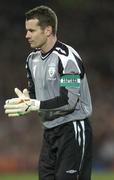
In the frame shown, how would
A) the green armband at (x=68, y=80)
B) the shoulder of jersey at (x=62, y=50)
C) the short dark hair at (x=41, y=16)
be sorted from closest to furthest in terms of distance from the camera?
the green armband at (x=68, y=80), the shoulder of jersey at (x=62, y=50), the short dark hair at (x=41, y=16)

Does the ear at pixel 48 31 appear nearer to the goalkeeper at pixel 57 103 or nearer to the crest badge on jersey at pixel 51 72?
the goalkeeper at pixel 57 103

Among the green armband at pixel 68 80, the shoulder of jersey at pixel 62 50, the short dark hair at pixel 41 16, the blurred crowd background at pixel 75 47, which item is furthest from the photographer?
the blurred crowd background at pixel 75 47

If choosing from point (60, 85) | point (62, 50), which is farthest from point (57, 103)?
point (62, 50)

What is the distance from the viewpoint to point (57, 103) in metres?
8.67

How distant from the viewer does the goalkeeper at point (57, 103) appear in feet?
28.6

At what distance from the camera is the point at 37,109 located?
8.70m

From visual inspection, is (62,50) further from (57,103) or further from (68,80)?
(57,103)

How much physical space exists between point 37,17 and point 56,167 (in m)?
1.36

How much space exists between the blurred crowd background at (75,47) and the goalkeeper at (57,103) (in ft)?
33.5

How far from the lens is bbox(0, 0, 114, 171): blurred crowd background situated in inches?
774

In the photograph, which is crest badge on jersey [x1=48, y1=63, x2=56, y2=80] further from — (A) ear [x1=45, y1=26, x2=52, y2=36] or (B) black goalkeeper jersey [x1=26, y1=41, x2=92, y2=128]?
(A) ear [x1=45, y1=26, x2=52, y2=36]

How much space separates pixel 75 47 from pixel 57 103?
45.1ft

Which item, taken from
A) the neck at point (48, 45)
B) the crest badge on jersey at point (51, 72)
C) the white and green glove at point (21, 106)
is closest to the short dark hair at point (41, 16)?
the neck at point (48, 45)

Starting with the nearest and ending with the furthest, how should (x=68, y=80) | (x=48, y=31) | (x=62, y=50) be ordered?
(x=68, y=80) → (x=62, y=50) → (x=48, y=31)
